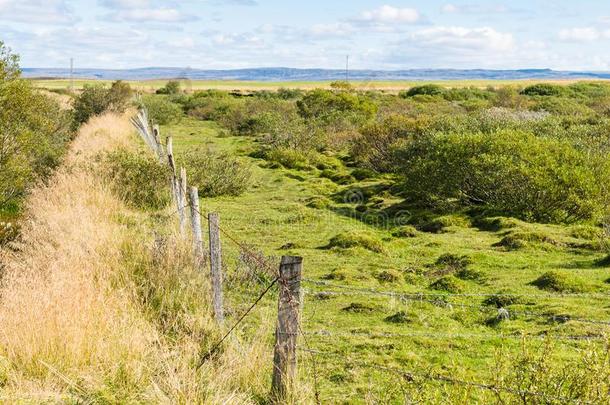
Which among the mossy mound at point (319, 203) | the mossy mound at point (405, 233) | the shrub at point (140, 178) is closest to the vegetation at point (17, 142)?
the shrub at point (140, 178)

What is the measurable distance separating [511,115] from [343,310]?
2417 cm

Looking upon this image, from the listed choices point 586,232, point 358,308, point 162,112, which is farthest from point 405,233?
point 162,112

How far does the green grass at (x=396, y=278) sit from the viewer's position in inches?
404

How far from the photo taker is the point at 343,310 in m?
13.0

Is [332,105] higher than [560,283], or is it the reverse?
[332,105]

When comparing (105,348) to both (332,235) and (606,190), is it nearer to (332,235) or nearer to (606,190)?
(332,235)

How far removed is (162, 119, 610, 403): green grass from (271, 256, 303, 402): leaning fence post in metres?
0.96

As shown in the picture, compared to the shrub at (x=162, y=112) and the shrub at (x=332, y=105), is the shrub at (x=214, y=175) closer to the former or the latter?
the shrub at (x=332, y=105)

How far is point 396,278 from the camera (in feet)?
51.3

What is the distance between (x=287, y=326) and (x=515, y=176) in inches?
747

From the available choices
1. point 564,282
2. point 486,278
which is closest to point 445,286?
point 486,278

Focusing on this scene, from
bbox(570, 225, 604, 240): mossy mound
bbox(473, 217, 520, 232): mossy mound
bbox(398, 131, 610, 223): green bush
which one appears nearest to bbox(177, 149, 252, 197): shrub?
bbox(398, 131, 610, 223): green bush

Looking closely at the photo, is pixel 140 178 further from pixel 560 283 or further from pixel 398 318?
pixel 560 283

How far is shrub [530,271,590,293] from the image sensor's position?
1451cm
